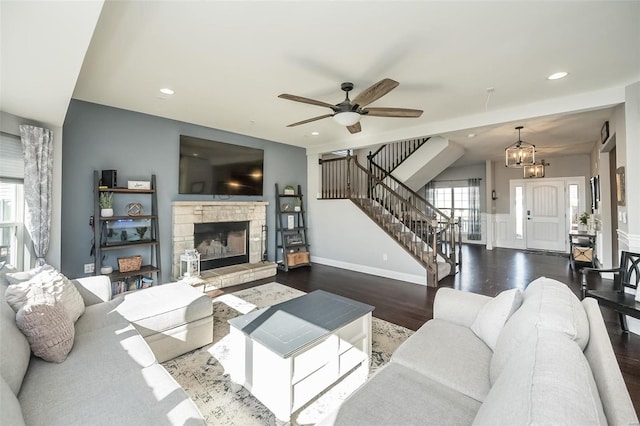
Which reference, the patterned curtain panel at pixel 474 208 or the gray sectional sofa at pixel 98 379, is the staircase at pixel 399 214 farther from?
the gray sectional sofa at pixel 98 379

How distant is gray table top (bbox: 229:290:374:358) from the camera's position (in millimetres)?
1864

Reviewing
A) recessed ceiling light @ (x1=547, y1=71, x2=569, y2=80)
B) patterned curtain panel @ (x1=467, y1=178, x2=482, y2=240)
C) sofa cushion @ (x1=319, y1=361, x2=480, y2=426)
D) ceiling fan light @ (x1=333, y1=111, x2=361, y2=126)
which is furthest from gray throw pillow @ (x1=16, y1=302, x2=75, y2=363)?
patterned curtain panel @ (x1=467, y1=178, x2=482, y2=240)

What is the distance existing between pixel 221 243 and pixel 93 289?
8.90 ft

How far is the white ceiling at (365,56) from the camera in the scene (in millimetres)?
2051

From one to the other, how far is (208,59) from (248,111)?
1461 mm

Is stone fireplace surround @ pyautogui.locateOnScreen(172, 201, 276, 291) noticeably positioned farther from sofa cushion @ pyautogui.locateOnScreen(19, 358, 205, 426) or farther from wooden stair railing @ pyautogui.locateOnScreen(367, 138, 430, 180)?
wooden stair railing @ pyautogui.locateOnScreen(367, 138, 430, 180)

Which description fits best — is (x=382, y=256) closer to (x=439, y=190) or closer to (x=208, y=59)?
(x=208, y=59)

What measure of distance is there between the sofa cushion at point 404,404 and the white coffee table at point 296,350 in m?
0.53

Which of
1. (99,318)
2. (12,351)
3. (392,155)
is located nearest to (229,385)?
(99,318)

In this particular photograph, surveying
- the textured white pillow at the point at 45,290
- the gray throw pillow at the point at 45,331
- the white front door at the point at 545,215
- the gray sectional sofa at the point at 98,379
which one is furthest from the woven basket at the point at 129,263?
the white front door at the point at 545,215

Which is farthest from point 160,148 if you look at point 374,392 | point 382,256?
point 374,392

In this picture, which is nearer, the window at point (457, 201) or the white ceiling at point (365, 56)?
the white ceiling at point (365, 56)

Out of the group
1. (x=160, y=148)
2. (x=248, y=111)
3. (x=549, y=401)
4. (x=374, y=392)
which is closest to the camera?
(x=549, y=401)

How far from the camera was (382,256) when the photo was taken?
5.42 metres
